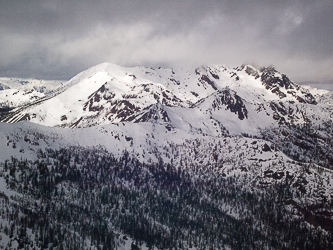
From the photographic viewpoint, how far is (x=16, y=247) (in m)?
197

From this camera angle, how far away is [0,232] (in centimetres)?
19988

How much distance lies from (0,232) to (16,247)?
15.1m
